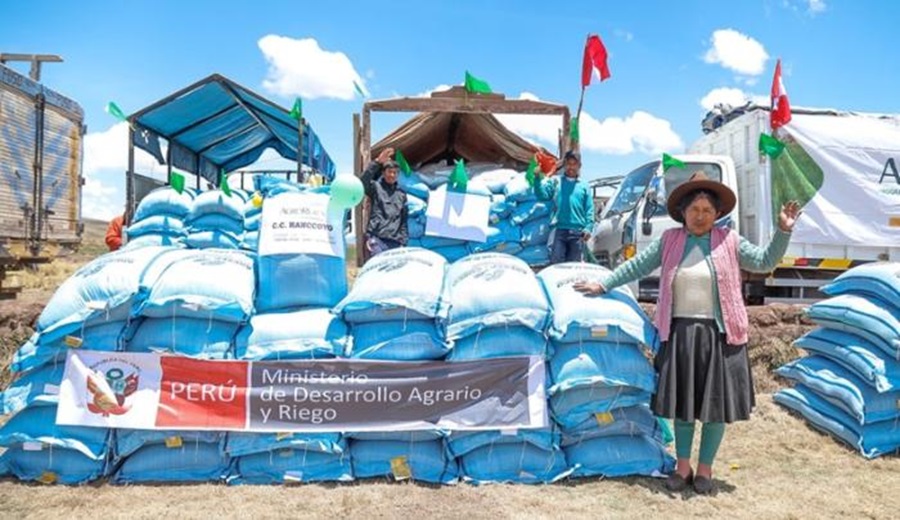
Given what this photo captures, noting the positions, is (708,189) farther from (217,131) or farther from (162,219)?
(217,131)

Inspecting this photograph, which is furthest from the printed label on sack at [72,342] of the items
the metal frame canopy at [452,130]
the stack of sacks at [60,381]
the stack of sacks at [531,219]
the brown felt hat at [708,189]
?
the stack of sacks at [531,219]

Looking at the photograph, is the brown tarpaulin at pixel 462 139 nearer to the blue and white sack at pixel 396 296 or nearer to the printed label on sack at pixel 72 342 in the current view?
the blue and white sack at pixel 396 296

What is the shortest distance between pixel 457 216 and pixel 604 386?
137 inches

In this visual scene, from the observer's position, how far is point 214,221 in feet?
22.1

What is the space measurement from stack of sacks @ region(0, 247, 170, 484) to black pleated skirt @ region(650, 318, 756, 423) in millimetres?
2931

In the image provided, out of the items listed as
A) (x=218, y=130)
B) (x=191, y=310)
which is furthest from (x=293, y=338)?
(x=218, y=130)

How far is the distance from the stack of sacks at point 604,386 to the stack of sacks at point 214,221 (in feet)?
14.2

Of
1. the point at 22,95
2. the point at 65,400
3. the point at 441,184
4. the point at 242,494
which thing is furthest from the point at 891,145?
the point at 22,95

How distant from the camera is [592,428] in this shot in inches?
137

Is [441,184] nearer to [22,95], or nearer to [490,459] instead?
[490,459]

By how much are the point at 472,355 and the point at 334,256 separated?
1037mm

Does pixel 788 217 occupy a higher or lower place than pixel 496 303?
higher

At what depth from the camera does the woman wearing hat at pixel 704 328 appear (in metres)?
3.29

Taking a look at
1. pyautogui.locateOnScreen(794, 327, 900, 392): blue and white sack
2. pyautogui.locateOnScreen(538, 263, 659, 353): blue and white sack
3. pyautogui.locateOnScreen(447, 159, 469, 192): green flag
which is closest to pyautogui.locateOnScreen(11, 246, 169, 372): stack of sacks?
pyautogui.locateOnScreen(538, 263, 659, 353): blue and white sack
